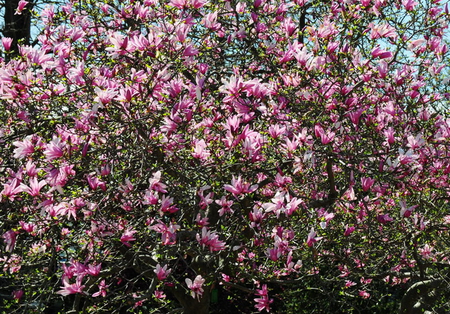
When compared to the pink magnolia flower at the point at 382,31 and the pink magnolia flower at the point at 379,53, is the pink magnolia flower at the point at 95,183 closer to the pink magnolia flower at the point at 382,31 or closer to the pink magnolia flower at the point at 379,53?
the pink magnolia flower at the point at 379,53

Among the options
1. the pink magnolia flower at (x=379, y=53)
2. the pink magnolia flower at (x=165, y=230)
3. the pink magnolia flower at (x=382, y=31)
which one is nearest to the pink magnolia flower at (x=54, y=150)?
the pink magnolia flower at (x=165, y=230)

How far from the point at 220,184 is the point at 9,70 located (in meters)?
1.65

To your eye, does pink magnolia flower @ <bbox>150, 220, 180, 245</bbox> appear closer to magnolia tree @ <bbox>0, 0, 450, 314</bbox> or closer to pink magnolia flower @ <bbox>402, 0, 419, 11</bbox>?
magnolia tree @ <bbox>0, 0, 450, 314</bbox>

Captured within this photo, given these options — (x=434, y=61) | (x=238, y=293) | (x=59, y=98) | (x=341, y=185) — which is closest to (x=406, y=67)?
(x=434, y=61)

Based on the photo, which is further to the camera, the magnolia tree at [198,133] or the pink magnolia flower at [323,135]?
the pink magnolia flower at [323,135]

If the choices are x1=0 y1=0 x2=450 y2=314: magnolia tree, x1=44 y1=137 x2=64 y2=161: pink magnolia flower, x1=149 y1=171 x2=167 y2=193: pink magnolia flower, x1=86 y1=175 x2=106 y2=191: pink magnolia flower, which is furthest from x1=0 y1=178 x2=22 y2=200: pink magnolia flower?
x1=149 y1=171 x2=167 y2=193: pink magnolia flower

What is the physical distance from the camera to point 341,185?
4906 millimetres

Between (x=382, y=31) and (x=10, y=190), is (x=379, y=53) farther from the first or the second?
(x=10, y=190)

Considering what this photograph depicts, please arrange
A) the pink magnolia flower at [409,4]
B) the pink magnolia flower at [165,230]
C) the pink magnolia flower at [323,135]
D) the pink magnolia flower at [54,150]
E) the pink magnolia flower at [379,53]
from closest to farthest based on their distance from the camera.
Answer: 1. the pink magnolia flower at [54,150]
2. the pink magnolia flower at [165,230]
3. the pink magnolia flower at [323,135]
4. the pink magnolia flower at [379,53]
5. the pink magnolia flower at [409,4]

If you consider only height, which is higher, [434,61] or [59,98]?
[434,61]

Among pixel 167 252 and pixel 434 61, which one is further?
pixel 434 61

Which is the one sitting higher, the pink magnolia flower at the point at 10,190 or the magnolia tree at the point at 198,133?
the magnolia tree at the point at 198,133

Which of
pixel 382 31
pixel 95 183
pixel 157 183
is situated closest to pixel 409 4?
pixel 382 31

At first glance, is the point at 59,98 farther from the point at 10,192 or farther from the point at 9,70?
the point at 10,192
